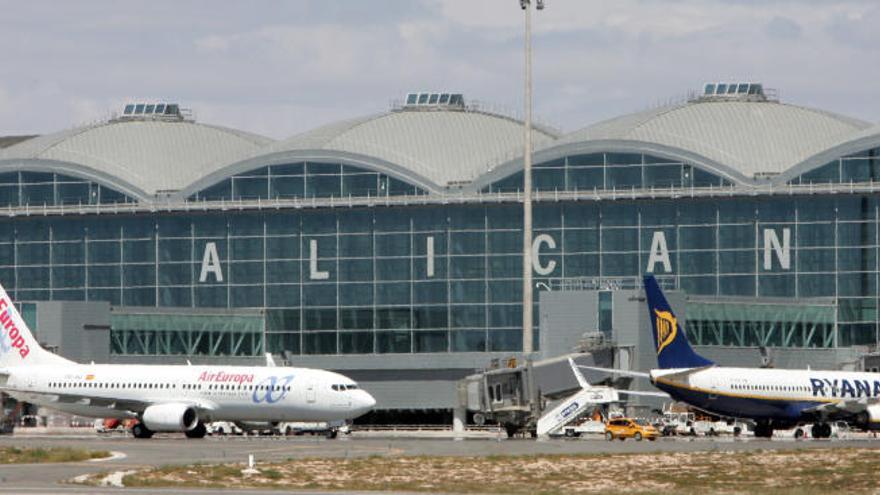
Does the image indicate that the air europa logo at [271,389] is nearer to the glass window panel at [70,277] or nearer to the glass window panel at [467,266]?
the glass window panel at [467,266]

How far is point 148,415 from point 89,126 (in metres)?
78.1

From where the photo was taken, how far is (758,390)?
11394 cm

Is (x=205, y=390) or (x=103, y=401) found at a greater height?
(x=205, y=390)

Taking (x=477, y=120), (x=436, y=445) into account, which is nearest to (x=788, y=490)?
(x=436, y=445)

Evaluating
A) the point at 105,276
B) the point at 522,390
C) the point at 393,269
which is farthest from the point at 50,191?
the point at 522,390

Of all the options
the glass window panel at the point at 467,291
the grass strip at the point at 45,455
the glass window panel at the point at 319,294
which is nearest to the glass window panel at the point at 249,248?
the glass window panel at the point at 319,294

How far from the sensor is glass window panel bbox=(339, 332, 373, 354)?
161125 millimetres

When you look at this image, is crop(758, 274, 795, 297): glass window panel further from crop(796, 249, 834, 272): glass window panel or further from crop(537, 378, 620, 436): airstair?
crop(537, 378, 620, 436): airstair

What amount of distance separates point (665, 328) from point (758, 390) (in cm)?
634

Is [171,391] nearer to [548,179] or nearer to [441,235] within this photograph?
[441,235]

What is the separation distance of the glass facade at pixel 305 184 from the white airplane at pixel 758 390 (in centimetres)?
4897

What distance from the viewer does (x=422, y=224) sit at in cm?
16125

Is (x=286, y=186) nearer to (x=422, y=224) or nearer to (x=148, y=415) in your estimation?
(x=422, y=224)

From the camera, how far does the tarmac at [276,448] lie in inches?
2923
